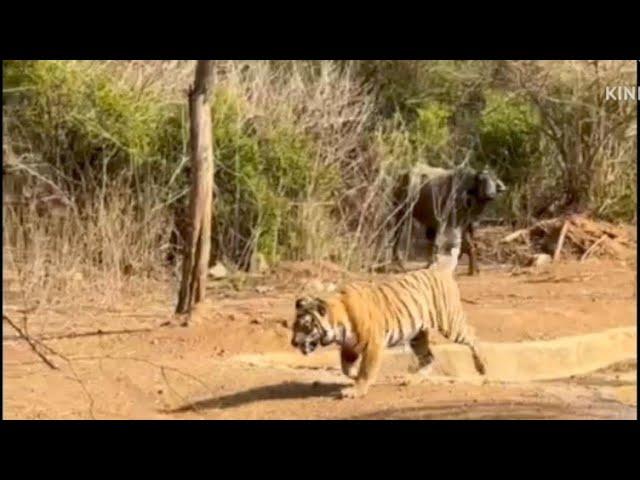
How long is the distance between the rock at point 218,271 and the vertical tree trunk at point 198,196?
9.89 feet

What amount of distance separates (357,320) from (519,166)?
32.6ft

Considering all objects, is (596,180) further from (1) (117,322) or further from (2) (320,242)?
(1) (117,322)

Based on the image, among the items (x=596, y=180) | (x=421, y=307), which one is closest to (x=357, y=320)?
(x=421, y=307)

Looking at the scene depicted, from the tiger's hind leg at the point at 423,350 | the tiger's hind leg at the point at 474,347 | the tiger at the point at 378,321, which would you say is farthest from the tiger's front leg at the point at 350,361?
the tiger's hind leg at the point at 474,347

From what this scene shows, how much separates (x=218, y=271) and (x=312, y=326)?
5.60m

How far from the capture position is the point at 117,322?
33.0ft

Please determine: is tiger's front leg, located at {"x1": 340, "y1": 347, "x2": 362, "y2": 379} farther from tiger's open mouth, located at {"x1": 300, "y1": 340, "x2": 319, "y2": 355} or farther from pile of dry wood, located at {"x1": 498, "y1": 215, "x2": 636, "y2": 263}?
pile of dry wood, located at {"x1": 498, "y1": 215, "x2": 636, "y2": 263}

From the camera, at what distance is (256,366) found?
340 inches

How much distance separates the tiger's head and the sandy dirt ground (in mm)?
399

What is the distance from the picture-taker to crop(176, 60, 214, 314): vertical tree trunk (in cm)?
981

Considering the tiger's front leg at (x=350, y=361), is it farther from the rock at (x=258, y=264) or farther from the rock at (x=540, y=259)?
the rock at (x=540, y=259)

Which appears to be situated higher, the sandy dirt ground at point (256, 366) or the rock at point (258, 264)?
the rock at point (258, 264)

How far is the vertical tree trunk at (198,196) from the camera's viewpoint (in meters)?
9.81

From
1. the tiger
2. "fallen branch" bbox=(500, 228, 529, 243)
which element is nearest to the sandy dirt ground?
the tiger
